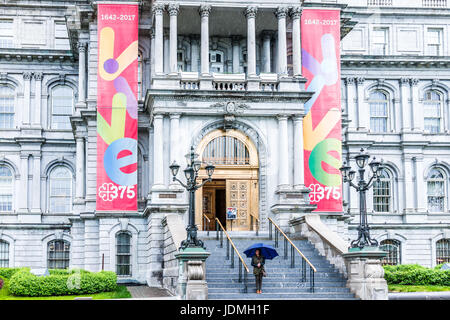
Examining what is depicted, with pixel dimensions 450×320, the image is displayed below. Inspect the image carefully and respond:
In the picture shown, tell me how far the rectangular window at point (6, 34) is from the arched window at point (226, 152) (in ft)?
59.5

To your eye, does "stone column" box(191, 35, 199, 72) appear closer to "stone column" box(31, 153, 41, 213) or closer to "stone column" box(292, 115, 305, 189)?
"stone column" box(292, 115, 305, 189)

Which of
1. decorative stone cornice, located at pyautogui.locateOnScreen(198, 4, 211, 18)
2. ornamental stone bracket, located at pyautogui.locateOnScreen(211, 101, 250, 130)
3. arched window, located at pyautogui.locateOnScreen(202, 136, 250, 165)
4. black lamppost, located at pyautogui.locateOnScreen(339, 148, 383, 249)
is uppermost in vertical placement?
decorative stone cornice, located at pyautogui.locateOnScreen(198, 4, 211, 18)

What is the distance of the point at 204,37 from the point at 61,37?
50.1ft

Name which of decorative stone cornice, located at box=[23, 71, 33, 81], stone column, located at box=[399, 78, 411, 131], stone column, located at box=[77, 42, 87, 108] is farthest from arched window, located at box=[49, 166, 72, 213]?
stone column, located at box=[399, 78, 411, 131]

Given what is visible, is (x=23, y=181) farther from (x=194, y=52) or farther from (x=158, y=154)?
(x=158, y=154)

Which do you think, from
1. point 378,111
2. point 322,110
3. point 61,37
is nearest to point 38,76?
point 61,37

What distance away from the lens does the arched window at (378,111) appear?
159ft

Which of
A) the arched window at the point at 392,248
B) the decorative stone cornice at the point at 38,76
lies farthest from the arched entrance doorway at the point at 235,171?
the decorative stone cornice at the point at 38,76

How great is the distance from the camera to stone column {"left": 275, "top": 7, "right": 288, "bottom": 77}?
35812 mm

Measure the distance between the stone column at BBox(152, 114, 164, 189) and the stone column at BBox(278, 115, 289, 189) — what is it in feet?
17.8
